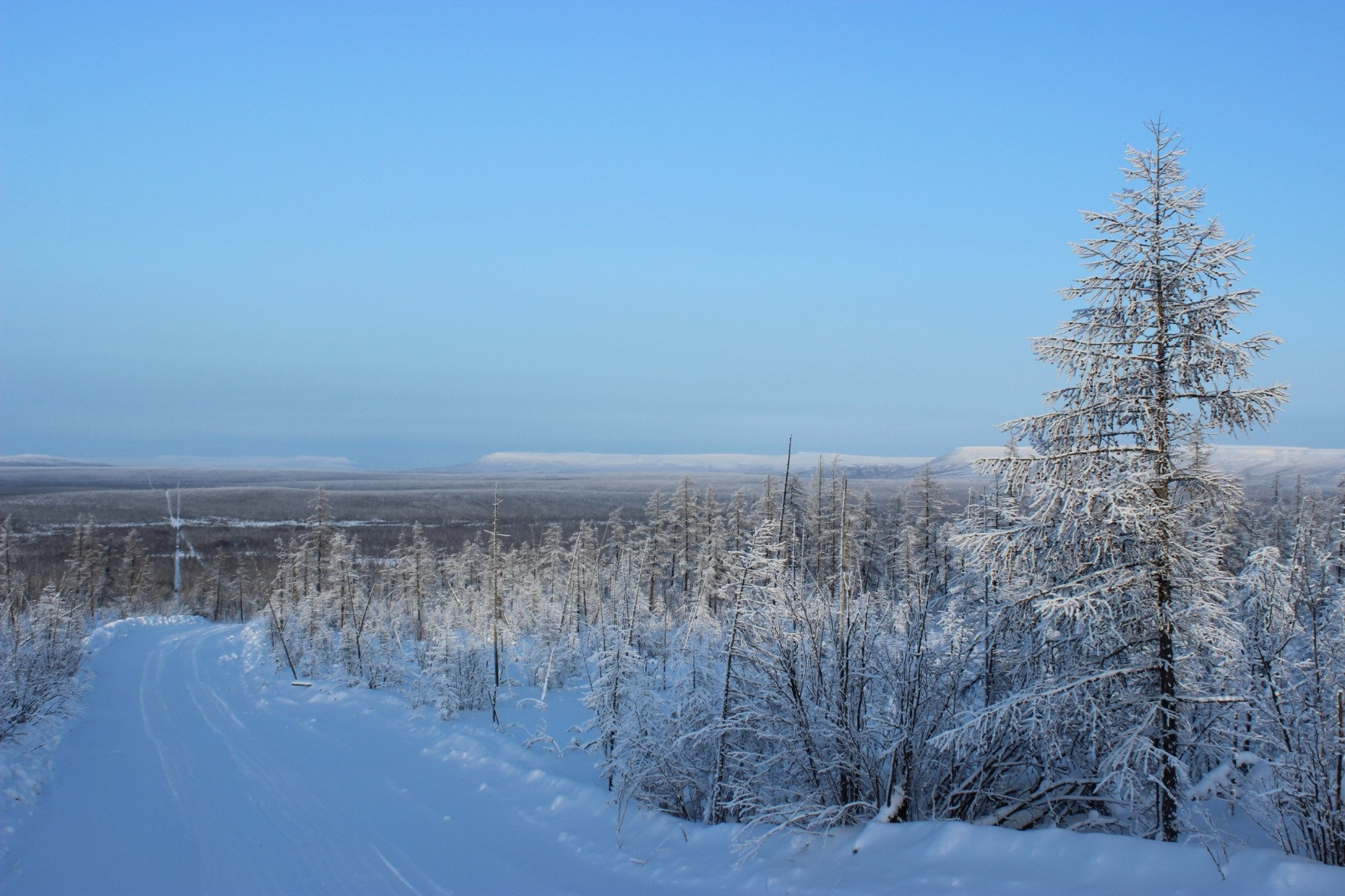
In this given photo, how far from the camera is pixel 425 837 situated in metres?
8.03

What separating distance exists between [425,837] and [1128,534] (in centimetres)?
843

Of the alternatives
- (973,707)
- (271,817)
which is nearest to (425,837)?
(271,817)

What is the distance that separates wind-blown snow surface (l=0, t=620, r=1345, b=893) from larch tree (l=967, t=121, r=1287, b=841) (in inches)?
51.6

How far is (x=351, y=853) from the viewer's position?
296 inches

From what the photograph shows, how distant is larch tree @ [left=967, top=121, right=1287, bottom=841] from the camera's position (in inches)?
240

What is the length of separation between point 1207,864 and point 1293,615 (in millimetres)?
5833

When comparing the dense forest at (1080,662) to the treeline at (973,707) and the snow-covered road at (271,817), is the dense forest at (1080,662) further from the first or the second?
the snow-covered road at (271,817)

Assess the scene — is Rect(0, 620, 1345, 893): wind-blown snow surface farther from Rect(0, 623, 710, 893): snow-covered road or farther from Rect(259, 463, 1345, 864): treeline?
Rect(259, 463, 1345, 864): treeline

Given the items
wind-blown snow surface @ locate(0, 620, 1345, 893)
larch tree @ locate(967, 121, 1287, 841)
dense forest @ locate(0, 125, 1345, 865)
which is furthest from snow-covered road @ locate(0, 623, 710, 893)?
larch tree @ locate(967, 121, 1287, 841)

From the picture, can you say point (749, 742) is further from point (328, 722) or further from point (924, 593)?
point (328, 722)

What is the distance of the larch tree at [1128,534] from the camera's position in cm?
610

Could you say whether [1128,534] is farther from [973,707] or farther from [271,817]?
[271,817]

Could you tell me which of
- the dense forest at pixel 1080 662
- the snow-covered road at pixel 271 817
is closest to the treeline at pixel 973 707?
the dense forest at pixel 1080 662

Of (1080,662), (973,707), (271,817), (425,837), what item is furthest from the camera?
(271,817)
